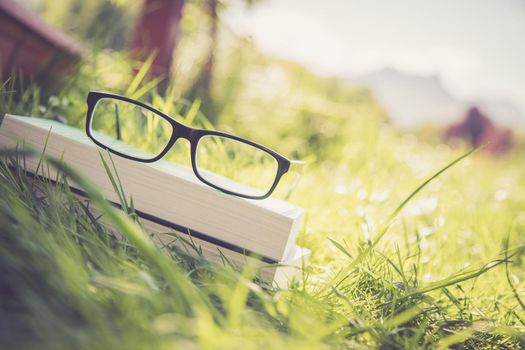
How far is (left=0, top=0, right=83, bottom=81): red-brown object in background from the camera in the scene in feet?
4.93

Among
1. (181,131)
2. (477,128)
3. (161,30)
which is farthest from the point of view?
(477,128)

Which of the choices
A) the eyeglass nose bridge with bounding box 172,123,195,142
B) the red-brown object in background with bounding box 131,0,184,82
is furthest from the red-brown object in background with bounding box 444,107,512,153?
the eyeglass nose bridge with bounding box 172,123,195,142

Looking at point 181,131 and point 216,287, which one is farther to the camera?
point 181,131

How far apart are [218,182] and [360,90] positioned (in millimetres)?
19524

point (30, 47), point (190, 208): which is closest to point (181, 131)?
point (190, 208)

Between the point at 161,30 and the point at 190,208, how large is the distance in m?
2.15

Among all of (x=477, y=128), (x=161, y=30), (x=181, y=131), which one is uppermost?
(x=477, y=128)

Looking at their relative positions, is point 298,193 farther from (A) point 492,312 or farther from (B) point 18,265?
(B) point 18,265

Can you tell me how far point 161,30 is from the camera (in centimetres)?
251

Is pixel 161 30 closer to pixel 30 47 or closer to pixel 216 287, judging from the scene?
pixel 30 47

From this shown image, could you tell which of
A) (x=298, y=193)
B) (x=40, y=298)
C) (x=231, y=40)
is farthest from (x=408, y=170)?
(x=40, y=298)

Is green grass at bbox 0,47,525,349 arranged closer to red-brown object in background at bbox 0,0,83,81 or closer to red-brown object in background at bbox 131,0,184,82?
red-brown object in background at bbox 0,0,83,81

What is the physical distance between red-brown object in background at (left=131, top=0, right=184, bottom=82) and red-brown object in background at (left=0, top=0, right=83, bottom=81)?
705 mm

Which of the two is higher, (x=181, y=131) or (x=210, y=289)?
(x=181, y=131)
